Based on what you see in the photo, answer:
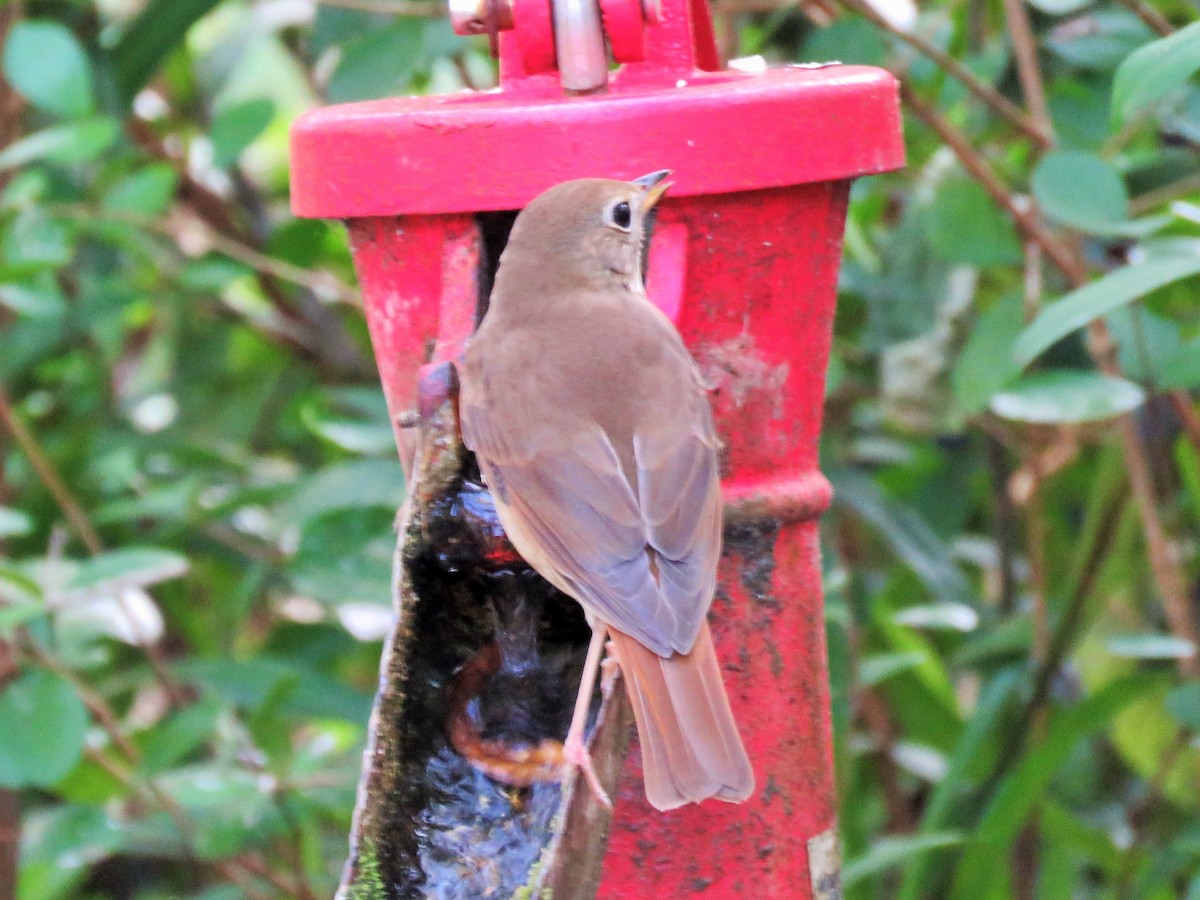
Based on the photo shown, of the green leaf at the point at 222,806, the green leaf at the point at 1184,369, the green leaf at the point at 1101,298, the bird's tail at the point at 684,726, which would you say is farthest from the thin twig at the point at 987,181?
the green leaf at the point at 222,806

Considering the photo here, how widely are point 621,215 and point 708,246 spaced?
5.2 inches

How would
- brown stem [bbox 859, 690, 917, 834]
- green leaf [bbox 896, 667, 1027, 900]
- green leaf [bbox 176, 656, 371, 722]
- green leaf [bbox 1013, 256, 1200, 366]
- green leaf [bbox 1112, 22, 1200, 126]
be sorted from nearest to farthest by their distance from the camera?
1. green leaf [bbox 1112, 22, 1200, 126]
2. green leaf [bbox 1013, 256, 1200, 366]
3. green leaf [bbox 896, 667, 1027, 900]
4. green leaf [bbox 176, 656, 371, 722]
5. brown stem [bbox 859, 690, 917, 834]

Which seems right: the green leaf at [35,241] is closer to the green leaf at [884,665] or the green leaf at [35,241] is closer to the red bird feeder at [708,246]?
the red bird feeder at [708,246]

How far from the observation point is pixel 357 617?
3506 millimetres

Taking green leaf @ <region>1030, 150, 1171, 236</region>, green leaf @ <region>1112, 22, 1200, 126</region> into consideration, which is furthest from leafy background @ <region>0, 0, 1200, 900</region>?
green leaf @ <region>1112, 22, 1200, 126</region>

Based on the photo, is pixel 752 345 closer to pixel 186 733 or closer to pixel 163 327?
pixel 186 733

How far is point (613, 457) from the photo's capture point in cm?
213

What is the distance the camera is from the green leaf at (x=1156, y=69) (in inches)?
71.7

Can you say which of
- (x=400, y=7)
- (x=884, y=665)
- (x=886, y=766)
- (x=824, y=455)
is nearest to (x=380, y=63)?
(x=400, y=7)

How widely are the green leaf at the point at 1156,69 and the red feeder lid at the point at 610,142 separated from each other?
27 centimetres

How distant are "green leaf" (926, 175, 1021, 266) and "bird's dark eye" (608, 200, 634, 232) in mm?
830

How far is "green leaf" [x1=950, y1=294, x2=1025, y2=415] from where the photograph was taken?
2.63 m

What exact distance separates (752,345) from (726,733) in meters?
0.47

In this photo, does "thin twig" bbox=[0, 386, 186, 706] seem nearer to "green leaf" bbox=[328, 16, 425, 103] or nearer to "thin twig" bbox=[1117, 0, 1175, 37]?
"green leaf" bbox=[328, 16, 425, 103]
